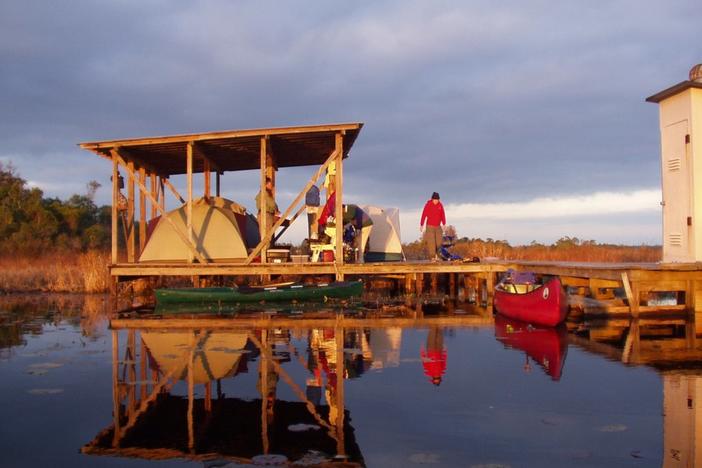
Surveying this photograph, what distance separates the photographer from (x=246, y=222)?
81.7 ft

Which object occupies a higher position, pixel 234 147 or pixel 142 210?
pixel 234 147

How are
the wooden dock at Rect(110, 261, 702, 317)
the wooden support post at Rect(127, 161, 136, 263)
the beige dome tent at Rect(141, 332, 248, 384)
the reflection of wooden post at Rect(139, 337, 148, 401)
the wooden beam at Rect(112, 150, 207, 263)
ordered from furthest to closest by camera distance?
the wooden support post at Rect(127, 161, 136, 263)
the wooden beam at Rect(112, 150, 207, 263)
the wooden dock at Rect(110, 261, 702, 317)
the beige dome tent at Rect(141, 332, 248, 384)
the reflection of wooden post at Rect(139, 337, 148, 401)

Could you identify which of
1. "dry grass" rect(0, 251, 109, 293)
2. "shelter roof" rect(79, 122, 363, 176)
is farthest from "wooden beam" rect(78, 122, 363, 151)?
"dry grass" rect(0, 251, 109, 293)

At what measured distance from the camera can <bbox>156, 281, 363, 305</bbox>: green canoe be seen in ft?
62.7

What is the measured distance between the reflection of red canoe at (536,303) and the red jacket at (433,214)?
215 inches

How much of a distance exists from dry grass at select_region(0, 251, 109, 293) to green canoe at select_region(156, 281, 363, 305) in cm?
755

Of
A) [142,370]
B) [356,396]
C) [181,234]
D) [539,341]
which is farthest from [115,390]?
[181,234]

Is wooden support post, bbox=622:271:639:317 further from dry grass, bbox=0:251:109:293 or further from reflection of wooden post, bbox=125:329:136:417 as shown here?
dry grass, bbox=0:251:109:293

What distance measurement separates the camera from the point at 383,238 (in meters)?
26.4

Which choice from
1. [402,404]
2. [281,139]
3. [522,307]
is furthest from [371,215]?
[402,404]

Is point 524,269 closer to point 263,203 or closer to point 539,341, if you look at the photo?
point 539,341

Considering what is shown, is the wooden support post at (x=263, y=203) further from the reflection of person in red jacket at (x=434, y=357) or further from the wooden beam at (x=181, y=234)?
the reflection of person in red jacket at (x=434, y=357)

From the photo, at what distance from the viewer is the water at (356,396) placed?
251 inches

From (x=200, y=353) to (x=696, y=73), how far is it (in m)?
→ 15.2
